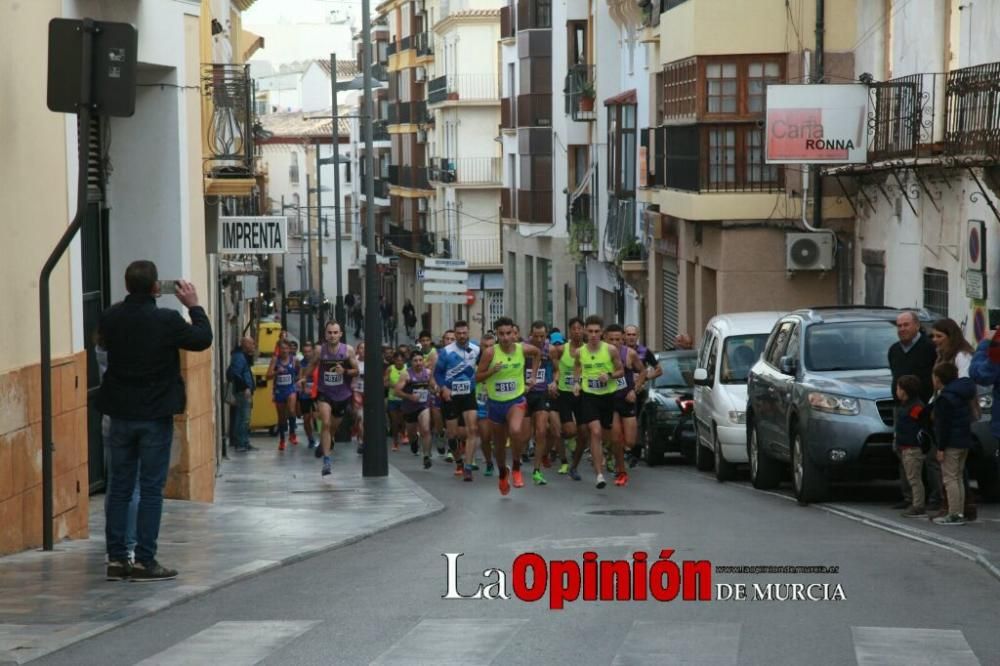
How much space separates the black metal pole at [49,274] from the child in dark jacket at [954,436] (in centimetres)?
672

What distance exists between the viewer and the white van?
67.3 ft

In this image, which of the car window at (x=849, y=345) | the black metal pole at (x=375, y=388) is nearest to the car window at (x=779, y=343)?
the car window at (x=849, y=345)

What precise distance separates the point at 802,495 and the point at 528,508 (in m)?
2.43

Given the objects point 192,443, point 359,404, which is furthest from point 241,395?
point 192,443

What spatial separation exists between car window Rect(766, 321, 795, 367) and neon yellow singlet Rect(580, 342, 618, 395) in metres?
1.72

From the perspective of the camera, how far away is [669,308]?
135ft

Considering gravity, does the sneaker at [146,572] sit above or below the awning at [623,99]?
below

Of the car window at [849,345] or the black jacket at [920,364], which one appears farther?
the car window at [849,345]

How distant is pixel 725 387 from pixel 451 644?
1300 cm

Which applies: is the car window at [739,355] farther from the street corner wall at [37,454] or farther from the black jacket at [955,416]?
the street corner wall at [37,454]

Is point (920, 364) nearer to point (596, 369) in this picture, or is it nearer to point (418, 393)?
point (596, 369)

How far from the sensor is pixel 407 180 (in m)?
85.1

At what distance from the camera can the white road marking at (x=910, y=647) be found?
7.96 m

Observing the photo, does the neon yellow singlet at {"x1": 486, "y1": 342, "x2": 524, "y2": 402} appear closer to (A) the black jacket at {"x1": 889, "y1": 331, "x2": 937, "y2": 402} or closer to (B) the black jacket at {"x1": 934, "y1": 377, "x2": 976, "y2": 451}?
(A) the black jacket at {"x1": 889, "y1": 331, "x2": 937, "y2": 402}
